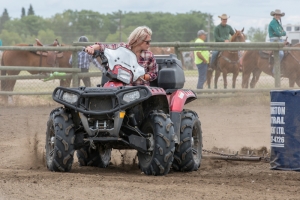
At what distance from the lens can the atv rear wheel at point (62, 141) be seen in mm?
7684

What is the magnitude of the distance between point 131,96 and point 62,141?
87 cm

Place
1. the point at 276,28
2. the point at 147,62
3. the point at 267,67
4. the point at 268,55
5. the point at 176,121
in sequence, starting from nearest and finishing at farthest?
the point at 176,121 < the point at 147,62 < the point at 268,55 < the point at 267,67 < the point at 276,28

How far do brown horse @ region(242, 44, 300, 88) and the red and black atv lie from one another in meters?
8.61

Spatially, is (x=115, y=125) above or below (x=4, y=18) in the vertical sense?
below

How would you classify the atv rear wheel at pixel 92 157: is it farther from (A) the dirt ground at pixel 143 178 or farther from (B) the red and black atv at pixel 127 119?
(B) the red and black atv at pixel 127 119

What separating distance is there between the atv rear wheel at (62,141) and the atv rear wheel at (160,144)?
831 millimetres

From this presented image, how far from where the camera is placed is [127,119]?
7.92 m

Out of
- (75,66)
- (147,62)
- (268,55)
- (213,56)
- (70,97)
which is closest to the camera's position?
(70,97)

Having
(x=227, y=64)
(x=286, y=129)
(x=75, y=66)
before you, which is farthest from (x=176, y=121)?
(x=227, y=64)

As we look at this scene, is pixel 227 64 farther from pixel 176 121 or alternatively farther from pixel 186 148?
pixel 176 121

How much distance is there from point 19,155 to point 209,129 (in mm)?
4364

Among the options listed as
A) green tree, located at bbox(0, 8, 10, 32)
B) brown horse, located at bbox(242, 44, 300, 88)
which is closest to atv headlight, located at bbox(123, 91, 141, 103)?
brown horse, located at bbox(242, 44, 300, 88)

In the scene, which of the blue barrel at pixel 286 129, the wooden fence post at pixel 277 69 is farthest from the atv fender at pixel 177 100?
the wooden fence post at pixel 277 69

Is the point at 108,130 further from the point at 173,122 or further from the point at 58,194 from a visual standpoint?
the point at 58,194
